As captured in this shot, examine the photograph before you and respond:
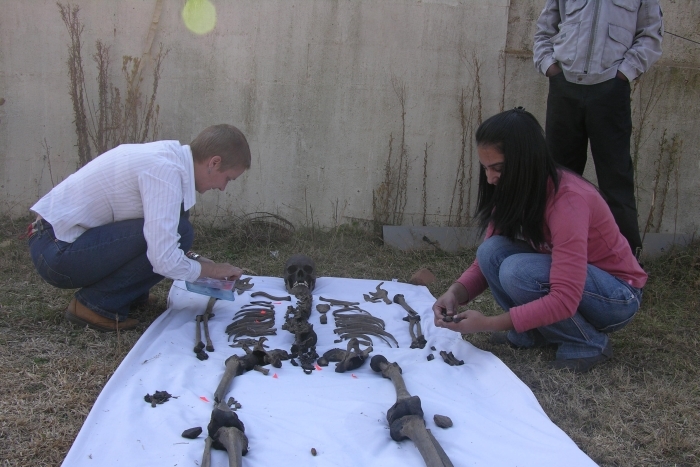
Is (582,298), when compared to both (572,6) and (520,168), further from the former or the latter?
(572,6)

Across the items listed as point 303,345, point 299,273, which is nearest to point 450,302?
point 303,345

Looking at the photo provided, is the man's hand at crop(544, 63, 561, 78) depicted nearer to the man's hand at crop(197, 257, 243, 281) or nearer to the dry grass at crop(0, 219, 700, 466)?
the dry grass at crop(0, 219, 700, 466)

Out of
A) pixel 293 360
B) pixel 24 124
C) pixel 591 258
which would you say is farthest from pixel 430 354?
pixel 24 124

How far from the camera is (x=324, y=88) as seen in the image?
21.6ft

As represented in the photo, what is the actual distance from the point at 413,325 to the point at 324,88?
3.31 metres

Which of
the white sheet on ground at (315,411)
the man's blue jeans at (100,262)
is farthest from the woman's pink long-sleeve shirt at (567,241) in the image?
the man's blue jeans at (100,262)

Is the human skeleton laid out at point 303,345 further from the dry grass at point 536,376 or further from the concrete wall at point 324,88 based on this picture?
the concrete wall at point 324,88

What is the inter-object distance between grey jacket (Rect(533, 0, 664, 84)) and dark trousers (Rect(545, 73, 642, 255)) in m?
0.11

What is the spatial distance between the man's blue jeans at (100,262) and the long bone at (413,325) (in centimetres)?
173

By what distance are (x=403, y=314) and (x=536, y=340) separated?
1.03m

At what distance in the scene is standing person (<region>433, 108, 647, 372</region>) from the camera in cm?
328

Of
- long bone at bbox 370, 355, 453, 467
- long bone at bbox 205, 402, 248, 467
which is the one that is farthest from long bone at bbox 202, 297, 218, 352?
long bone at bbox 370, 355, 453, 467

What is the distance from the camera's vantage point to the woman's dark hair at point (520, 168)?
325 cm

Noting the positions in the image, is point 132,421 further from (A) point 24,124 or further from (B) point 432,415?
(A) point 24,124
